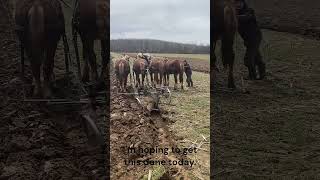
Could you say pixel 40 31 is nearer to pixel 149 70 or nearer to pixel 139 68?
pixel 139 68

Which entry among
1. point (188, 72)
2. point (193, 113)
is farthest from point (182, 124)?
point (188, 72)

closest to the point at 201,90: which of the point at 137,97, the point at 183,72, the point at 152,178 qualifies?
the point at 183,72

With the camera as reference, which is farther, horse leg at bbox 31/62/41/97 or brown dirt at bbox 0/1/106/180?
horse leg at bbox 31/62/41/97

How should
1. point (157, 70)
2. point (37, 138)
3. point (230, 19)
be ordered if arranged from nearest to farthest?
point (37, 138) → point (157, 70) → point (230, 19)

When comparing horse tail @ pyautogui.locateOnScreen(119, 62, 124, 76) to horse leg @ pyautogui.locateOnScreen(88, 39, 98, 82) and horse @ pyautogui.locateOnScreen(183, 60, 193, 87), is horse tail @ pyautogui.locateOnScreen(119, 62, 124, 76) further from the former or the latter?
horse @ pyautogui.locateOnScreen(183, 60, 193, 87)

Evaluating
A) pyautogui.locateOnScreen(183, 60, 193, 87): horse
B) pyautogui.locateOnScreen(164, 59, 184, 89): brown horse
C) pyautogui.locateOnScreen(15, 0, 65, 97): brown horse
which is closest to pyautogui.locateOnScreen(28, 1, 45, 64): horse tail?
pyautogui.locateOnScreen(15, 0, 65, 97): brown horse

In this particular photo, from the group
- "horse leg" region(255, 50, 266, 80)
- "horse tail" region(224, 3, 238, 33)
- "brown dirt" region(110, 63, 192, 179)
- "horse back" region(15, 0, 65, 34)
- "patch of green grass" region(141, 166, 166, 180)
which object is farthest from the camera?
"horse leg" region(255, 50, 266, 80)

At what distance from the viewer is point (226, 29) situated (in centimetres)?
930

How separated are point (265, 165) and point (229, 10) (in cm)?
243

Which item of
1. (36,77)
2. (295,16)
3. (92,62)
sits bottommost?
(36,77)

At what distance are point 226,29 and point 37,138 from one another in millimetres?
3244

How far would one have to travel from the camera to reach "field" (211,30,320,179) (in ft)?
27.5

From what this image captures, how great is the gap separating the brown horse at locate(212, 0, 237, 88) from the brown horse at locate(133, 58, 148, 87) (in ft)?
3.59

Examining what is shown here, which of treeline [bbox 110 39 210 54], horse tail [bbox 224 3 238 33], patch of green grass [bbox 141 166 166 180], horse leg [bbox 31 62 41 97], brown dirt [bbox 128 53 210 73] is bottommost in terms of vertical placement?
patch of green grass [bbox 141 166 166 180]
